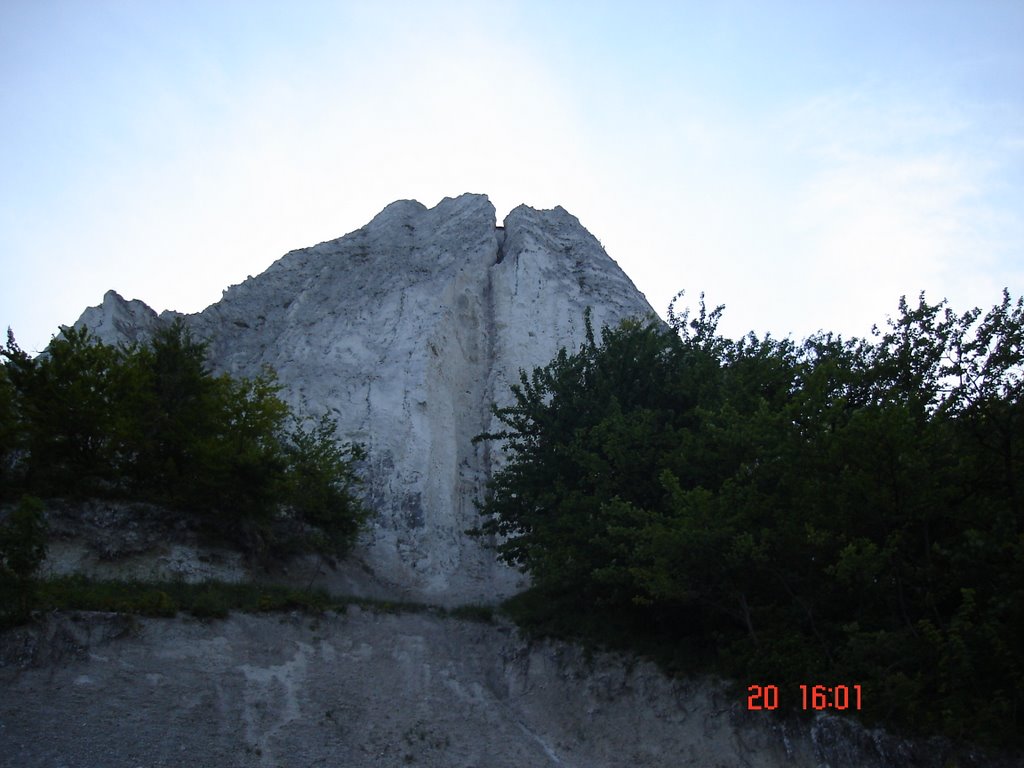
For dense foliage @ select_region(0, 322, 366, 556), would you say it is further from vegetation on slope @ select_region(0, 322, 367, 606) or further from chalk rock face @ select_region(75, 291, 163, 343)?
chalk rock face @ select_region(75, 291, 163, 343)

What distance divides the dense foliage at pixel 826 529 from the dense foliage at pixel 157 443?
6.81m

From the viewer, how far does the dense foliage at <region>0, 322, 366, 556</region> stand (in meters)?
19.8

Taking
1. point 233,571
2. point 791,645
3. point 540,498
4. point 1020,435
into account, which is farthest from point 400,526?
point 1020,435

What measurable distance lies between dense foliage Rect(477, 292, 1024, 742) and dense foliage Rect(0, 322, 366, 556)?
6805 mm

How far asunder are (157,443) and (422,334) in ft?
46.6

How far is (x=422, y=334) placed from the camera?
3378 cm

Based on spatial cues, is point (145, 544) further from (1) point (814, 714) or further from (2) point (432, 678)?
(1) point (814, 714)

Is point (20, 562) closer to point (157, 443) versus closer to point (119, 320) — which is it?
point (157, 443)

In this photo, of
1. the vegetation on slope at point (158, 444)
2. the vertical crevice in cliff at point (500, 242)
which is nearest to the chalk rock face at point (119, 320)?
the vegetation on slope at point (158, 444)

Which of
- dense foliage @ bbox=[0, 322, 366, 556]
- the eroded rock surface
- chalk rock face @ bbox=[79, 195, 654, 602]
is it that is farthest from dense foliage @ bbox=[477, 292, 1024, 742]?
chalk rock face @ bbox=[79, 195, 654, 602]

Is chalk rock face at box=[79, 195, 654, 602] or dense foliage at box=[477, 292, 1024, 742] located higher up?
chalk rock face at box=[79, 195, 654, 602]

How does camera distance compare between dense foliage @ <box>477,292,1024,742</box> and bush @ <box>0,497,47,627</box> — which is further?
bush @ <box>0,497,47,627</box>

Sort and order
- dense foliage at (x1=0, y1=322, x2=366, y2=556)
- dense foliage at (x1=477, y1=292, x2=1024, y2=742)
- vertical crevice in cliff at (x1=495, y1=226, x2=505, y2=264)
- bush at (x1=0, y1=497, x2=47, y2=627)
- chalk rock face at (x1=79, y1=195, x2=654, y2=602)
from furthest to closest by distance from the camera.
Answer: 1. vertical crevice in cliff at (x1=495, y1=226, x2=505, y2=264)
2. chalk rock face at (x1=79, y1=195, x2=654, y2=602)
3. dense foliage at (x1=0, y1=322, x2=366, y2=556)
4. bush at (x1=0, y1=497, x2=47, y2=627)
5. dense foliage at (x1=477, y1=292, x2=1024, y2=742)

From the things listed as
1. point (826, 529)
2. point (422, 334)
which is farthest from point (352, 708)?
point (422, 334)
